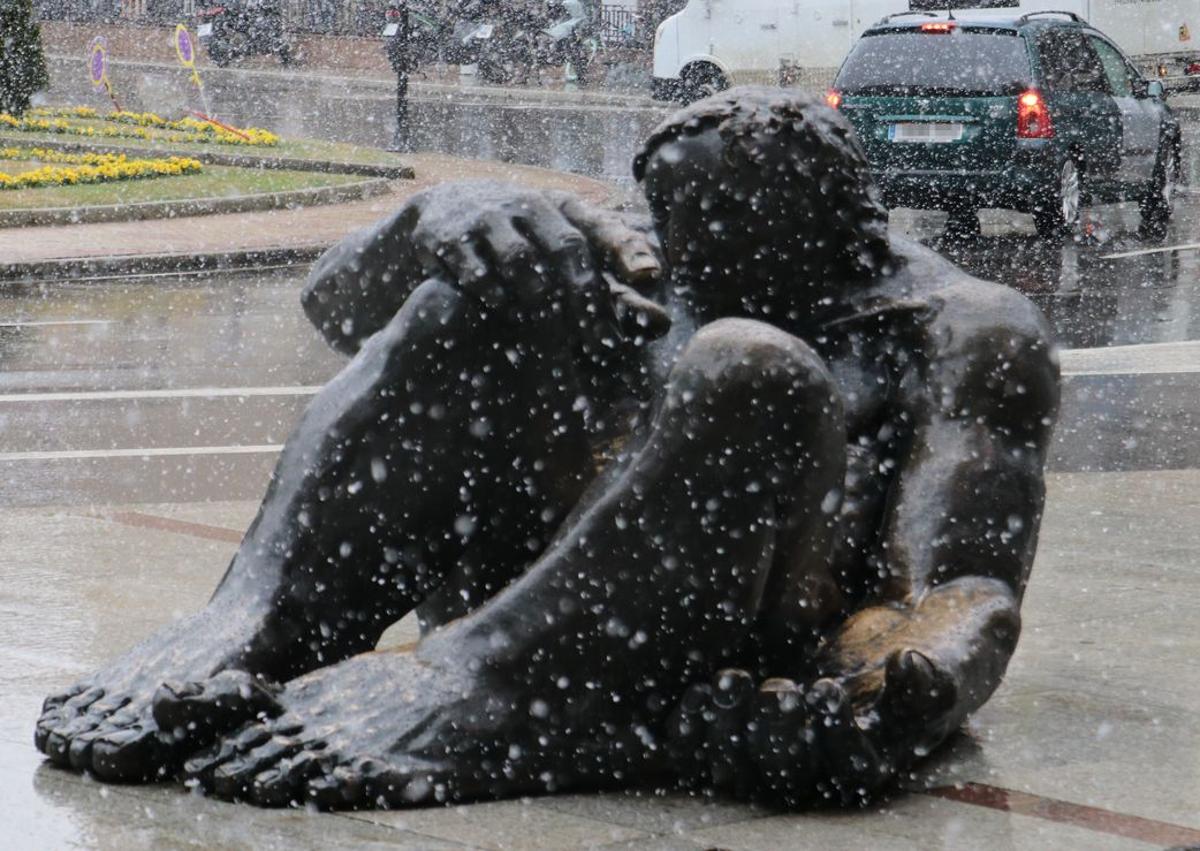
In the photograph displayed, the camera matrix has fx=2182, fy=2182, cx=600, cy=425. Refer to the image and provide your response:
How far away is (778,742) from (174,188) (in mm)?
16802

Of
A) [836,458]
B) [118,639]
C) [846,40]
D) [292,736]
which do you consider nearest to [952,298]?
[836,458]

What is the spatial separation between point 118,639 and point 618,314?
1.61 metres

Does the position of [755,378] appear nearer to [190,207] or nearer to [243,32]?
[190,207]

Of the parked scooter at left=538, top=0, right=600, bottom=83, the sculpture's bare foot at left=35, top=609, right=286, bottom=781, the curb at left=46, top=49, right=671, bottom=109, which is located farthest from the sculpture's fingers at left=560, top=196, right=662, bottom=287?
the parked scooter at left=538, top=0, right=600, bottom=83

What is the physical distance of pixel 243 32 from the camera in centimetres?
4403

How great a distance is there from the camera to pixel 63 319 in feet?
42.8

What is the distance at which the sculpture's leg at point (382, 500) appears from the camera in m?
3.44

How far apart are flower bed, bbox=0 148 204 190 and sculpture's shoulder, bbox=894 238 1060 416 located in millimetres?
16517

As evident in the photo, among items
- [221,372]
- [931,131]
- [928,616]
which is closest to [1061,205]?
[931,131]

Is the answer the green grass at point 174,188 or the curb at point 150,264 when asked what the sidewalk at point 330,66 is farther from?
the curb at point 150,264

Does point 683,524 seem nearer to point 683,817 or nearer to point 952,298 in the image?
point 683,817

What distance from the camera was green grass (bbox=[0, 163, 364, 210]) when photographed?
1828 centimetres

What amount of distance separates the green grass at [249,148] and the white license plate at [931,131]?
6250 mm

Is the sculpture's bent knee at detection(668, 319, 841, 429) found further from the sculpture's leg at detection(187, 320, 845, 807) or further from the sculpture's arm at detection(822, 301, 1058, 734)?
the sculpture's arm at detection(822, 301, 1058, 734)
